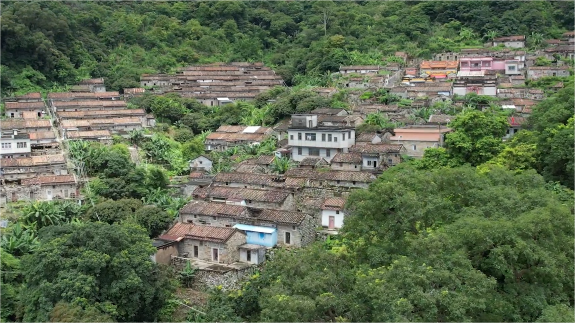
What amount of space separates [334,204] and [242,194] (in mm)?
4604

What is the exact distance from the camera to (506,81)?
46281 millimetres

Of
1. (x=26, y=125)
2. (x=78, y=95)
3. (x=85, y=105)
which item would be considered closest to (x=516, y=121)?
(x=26, y=125)

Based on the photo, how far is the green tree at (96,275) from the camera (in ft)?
59.1

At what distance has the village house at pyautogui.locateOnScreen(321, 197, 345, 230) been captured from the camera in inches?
1045

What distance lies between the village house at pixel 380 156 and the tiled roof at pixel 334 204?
5012 millimetres

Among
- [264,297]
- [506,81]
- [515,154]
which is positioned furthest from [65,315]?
[506,81]

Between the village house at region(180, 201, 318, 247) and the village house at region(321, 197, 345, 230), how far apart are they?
0.49 m

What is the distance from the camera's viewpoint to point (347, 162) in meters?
32.0

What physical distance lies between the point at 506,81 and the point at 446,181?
32.2 metres

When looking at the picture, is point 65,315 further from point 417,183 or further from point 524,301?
point 524,301

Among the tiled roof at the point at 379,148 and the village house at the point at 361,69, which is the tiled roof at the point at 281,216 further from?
the village house at the point at 361,69

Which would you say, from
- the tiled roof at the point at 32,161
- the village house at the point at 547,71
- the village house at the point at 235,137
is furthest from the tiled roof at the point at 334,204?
the village house at the point at 547,71

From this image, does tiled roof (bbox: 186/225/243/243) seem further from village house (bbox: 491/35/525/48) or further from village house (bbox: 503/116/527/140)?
village house (bbox: 491/35/525/48)

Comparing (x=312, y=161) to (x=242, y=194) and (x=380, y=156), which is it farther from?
(x=242, y=194)
